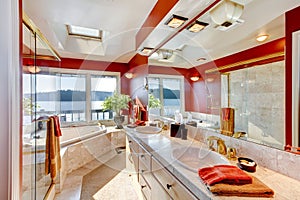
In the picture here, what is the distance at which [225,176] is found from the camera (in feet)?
2.73

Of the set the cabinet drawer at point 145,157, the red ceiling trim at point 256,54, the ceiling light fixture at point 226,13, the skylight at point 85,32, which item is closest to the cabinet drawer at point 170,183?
the cabinet drawer at point 145,157

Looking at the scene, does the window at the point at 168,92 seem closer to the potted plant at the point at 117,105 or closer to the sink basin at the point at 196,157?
the sink basin at the point at 196,157

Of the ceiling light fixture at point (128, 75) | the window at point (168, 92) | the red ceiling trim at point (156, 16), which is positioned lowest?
the window at point (168, 92)

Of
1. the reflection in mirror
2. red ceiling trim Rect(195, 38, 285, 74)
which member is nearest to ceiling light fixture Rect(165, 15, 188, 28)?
red ceiling trim Rect(195, 38, 285, 74)

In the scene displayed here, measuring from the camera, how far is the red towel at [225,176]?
0.81 metres

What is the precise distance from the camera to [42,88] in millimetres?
2133

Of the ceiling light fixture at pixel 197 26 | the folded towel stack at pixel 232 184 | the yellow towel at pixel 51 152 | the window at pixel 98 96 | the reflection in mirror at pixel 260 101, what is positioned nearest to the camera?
the folded towel stack at pixel 232 184

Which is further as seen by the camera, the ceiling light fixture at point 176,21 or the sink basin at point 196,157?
the ceiling light fixture at point 176,21

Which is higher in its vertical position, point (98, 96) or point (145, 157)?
point (98, 96)

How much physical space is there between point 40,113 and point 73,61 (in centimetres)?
274

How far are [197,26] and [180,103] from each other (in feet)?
3.34

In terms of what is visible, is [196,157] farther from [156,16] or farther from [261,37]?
[156,16]

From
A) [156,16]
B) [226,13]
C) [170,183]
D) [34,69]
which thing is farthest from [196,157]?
[34,69]

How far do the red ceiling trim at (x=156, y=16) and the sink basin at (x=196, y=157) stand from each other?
147cm
